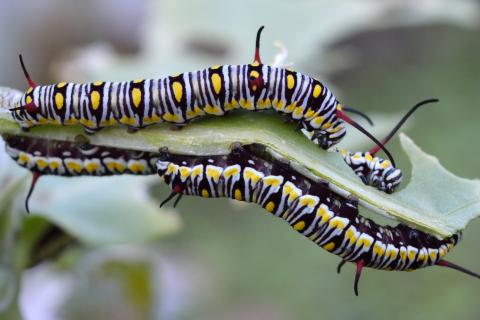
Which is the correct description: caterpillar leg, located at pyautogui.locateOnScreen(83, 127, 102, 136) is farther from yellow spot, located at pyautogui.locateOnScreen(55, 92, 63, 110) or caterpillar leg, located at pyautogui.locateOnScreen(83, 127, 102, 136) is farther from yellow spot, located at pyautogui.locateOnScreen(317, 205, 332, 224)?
yellow spot, located at pyautogui.locateOnScreen(317, 205, 332, 224)

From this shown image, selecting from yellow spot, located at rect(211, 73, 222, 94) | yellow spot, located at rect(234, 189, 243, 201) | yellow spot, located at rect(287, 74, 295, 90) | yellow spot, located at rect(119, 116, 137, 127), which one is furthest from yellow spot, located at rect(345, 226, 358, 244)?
yellow spot, located at rect(119, 116, 137, 127)

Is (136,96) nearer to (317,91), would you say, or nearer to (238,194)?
(238,194)

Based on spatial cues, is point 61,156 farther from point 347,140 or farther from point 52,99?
point 347,140

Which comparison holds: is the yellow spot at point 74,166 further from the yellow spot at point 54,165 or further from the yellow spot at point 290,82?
the yellow spot at point 290,82

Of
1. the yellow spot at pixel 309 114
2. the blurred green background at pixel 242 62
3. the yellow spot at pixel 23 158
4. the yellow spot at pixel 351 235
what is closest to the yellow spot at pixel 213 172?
the yellow spot at pixel 309 114

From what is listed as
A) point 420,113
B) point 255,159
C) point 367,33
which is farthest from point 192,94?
point 367,33

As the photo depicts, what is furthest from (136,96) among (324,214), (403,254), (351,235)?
(403,254)
